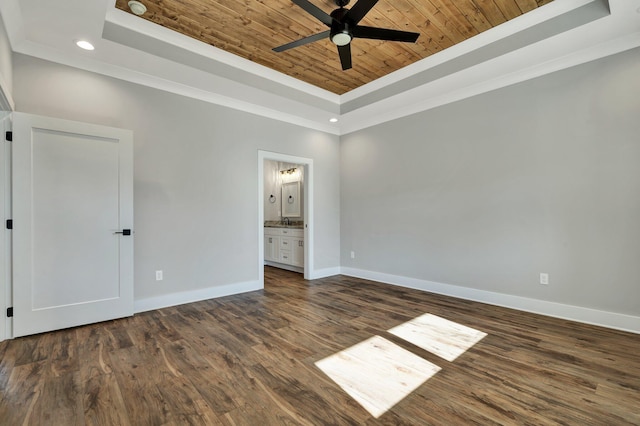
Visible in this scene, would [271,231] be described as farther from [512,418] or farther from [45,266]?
[512,418]

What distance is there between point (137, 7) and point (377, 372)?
145 inches

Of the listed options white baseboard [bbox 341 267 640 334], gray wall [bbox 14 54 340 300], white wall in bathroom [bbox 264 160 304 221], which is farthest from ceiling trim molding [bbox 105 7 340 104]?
white baseboard [bbox 341 267 640 334]

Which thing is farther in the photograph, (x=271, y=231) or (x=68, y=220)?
(x=271, y=231)

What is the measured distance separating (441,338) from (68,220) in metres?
3.86

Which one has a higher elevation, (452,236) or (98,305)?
(452,236)

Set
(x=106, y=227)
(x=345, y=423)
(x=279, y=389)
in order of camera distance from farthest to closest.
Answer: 1. (x=106, y=227)
2. (x=279, y=389)
3. (x=345, y=423)

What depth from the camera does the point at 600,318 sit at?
9.66 feet

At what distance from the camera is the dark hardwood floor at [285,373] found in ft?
5.51

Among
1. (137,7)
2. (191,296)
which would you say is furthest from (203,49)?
(191,296)

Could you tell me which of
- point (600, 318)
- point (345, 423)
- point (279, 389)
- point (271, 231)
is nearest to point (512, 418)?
point (345, 423)

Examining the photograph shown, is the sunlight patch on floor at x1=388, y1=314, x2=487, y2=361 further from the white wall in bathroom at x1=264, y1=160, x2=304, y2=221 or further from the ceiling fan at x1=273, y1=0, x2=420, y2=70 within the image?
the white wall in bathroom at x1=264, y1=160, x2=304, y2=221

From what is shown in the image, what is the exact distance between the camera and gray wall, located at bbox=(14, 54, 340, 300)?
311cm

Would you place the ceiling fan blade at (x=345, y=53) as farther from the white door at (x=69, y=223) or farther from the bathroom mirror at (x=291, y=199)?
the bathroom mirror at (x=291, y=199)

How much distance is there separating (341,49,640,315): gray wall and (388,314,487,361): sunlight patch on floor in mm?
1114
